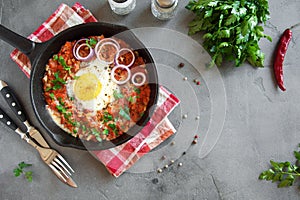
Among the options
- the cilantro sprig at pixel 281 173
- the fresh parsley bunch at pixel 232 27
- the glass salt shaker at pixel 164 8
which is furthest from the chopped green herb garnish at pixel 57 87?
the cilantro sprig at pixel 281 173

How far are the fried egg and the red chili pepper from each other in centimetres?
120

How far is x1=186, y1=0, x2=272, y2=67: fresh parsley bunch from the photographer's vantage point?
2.40 metres

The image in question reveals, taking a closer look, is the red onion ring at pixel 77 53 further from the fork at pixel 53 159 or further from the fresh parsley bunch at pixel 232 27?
the fresh parsley bunch at pixel 232 27

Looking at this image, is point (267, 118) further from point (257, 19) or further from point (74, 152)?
point (74, 152)

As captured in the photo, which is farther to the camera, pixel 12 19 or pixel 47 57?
pixel 12 19

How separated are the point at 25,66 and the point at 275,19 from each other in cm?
192

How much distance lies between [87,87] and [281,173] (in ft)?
5.03

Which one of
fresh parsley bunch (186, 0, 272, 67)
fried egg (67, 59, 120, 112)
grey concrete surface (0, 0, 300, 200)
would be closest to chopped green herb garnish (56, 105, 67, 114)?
fried egg (67, 59, 120, 112)

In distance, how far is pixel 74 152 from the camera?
2.55 metres

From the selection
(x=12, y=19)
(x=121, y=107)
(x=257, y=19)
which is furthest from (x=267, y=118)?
(x=12, y=19)

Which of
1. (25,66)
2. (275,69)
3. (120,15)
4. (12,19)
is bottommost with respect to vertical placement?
(275,69)

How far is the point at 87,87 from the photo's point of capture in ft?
8.07

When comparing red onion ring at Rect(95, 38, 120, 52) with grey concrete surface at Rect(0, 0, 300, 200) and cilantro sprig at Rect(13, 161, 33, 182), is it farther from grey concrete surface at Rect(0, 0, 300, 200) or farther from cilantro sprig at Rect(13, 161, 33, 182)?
cilantro sprig at Rect(13, 161, 33, 182)

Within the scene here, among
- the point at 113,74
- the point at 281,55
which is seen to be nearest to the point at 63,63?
the point at 113,74
